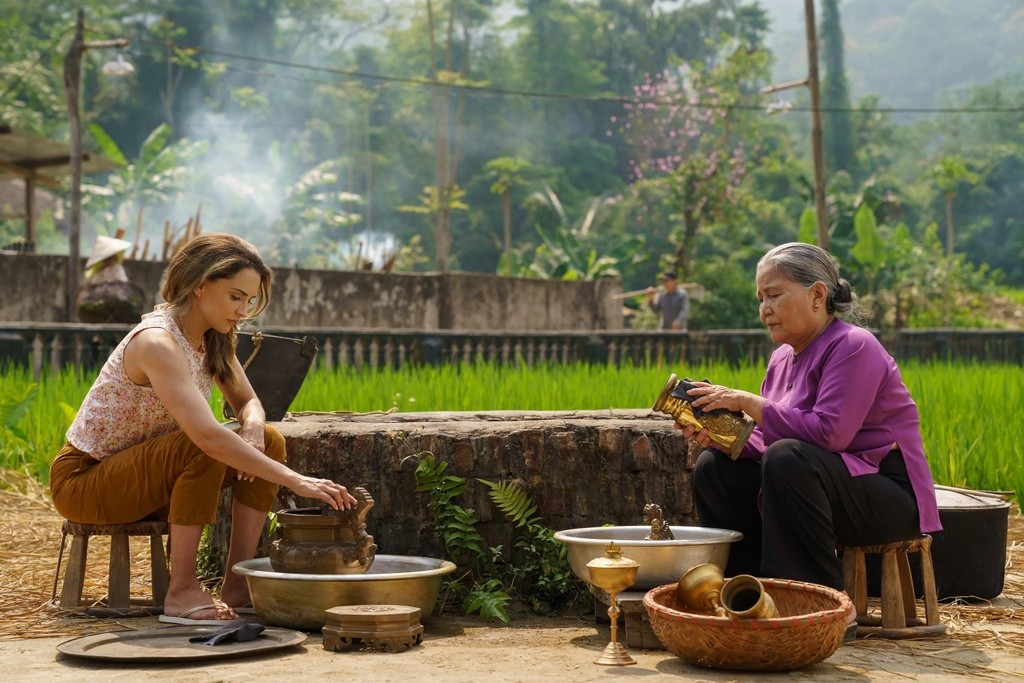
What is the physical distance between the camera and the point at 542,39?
5041cm

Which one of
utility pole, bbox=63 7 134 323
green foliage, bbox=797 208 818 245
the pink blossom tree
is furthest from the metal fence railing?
the pink blossom tree

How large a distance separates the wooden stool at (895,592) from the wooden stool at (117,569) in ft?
6.65

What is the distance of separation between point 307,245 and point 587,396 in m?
28.6

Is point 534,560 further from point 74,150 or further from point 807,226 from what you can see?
point 807,226

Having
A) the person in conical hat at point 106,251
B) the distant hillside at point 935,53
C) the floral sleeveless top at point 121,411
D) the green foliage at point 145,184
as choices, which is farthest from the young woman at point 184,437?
the distant hillside at point 935,53

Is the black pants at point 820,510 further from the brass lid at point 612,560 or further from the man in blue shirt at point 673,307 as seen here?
the man in blue shirt at point 673,307

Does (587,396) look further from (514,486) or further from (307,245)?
(307,245)

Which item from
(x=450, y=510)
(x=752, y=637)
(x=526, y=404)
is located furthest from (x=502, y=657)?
(x=526, y=404)

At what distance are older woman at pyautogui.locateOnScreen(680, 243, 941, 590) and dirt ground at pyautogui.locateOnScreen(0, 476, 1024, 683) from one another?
1.04ft

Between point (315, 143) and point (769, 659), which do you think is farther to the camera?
point (315, 143)

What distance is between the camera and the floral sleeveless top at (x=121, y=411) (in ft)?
12.3

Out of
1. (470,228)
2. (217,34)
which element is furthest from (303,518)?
(217,34)

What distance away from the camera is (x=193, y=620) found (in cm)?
358

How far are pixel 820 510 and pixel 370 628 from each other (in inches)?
47.2
